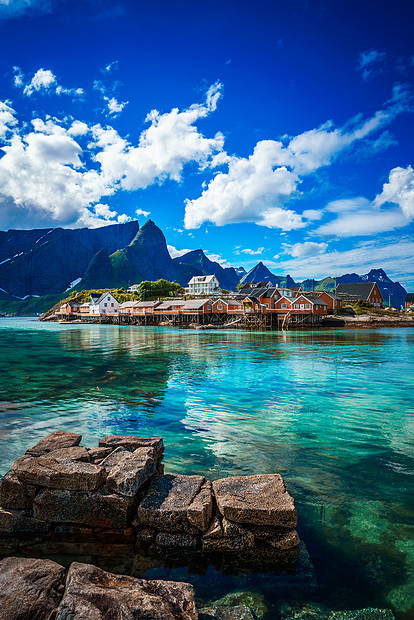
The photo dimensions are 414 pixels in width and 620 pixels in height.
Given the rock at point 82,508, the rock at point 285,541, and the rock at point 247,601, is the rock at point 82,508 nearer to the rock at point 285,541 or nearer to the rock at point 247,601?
the rock at point 247,601

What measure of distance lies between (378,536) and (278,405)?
30.9 feet

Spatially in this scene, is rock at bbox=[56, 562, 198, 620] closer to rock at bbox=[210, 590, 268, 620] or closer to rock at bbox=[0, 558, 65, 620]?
rock at bbox=[0, 558, 65, 620]


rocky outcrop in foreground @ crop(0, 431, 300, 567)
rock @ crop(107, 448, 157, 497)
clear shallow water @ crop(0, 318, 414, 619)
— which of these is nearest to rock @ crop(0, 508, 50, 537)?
rocky outcrop in foreground @ crop(0, 431, 300, 567)

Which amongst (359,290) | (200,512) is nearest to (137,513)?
(200,512)

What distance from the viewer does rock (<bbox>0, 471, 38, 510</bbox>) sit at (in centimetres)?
619

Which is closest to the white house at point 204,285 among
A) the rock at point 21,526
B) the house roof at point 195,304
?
the house roof at point 195,304

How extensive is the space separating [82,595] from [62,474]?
2.66 m

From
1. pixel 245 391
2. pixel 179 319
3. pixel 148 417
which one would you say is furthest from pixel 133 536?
pixel 179 319

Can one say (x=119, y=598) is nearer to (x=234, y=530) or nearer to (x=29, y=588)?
(x=29, y=588)

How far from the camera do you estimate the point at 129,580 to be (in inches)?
168

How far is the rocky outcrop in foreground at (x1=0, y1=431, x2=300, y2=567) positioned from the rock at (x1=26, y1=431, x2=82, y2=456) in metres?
0.76

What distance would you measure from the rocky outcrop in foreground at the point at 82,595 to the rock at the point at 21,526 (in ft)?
5.59

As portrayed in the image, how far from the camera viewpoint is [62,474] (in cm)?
604

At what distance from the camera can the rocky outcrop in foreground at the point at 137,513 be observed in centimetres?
547
